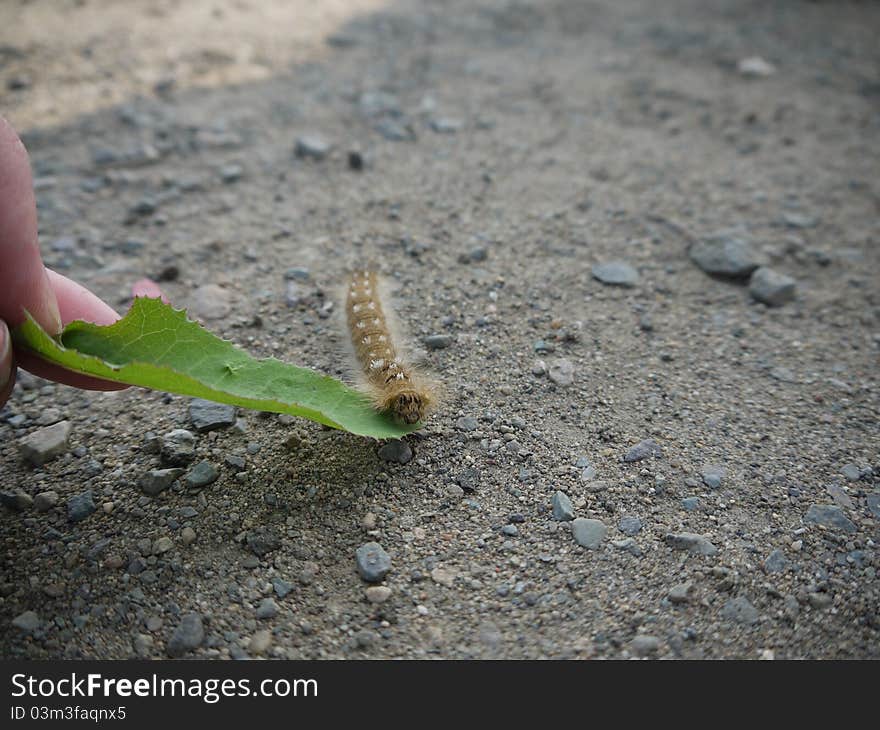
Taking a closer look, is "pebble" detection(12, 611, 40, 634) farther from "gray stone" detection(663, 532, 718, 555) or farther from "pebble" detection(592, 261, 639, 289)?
"pebble" detection(592, 261, 639, 289)

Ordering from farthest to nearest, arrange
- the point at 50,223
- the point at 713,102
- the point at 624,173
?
the point at 713,102 < the point at 624,173 < the point at 50,223

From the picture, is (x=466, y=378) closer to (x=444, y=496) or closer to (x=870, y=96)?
(x=444, y=496)

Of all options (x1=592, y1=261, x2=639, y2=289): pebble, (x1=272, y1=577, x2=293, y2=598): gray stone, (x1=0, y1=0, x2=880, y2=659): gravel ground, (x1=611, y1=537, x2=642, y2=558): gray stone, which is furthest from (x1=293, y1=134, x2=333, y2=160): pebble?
(x1=611, y1=537, x2=642, y2=558): gray stone

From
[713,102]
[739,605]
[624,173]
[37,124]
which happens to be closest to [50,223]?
[37,124]

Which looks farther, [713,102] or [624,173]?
[713,102]

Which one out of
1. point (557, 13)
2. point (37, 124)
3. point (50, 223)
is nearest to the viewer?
point (50, 223)

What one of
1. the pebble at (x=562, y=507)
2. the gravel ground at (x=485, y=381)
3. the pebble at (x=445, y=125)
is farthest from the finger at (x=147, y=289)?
the pebble at (x=445, y=125)

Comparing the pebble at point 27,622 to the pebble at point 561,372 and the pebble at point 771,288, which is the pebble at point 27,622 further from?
the pebble at point 771,288
